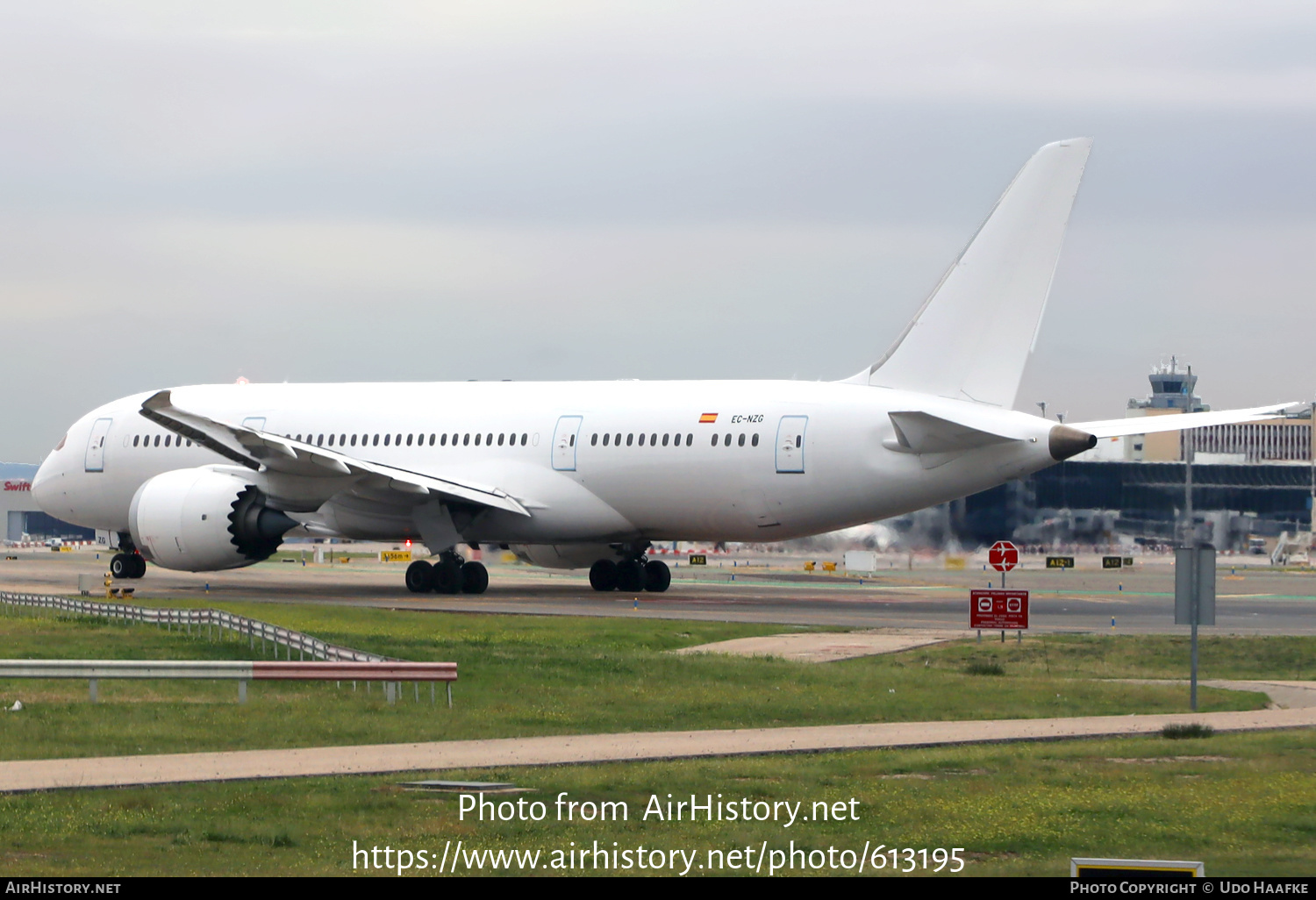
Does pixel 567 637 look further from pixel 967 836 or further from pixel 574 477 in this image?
pixel 967 836

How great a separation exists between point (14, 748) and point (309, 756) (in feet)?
8.90

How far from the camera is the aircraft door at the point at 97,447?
47.3 m

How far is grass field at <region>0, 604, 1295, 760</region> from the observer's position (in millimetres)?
18125

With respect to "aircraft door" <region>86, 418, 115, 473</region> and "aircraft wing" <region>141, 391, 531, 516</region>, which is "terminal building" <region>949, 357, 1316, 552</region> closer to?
"aircraft wing" <region>141, 391, 531, 516</region>

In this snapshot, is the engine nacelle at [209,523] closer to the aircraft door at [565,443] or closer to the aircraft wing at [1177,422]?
the aircraft door at [565,443]

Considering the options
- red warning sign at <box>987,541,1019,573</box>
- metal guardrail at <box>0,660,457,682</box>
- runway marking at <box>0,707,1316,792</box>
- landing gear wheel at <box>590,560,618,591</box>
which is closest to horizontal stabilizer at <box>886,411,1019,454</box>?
red warning sign at <box>987,541,1019,573</box>

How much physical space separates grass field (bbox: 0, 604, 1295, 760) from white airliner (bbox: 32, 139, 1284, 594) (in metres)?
6.79

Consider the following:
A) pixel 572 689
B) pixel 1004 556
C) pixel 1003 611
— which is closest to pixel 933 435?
pixel 1004 556

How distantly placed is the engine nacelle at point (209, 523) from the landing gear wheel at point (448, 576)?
11.6 ft

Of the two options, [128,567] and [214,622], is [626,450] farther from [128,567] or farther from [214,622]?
[128,567]

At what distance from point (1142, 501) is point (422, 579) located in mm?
37016

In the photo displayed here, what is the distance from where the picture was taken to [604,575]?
145 feet

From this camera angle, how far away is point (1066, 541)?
63594 millimetres

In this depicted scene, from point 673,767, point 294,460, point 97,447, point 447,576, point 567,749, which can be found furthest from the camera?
point 97,447
